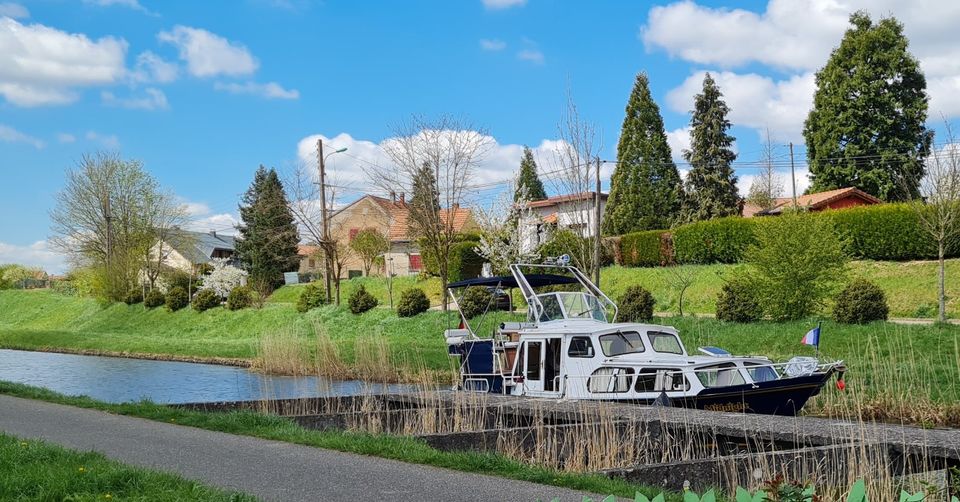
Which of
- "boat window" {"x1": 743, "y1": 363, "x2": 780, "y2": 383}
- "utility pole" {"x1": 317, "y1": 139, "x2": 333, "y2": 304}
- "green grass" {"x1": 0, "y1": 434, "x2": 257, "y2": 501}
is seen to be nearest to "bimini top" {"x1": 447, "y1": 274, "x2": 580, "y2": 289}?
"boat window" {"x1": 743, "y1": 363, "x2": 780, "y2": 383}

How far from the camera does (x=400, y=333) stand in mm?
35250

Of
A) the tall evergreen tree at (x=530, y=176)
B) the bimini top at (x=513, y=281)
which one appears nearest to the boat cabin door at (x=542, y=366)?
the bimini top at (x=513, y=281)

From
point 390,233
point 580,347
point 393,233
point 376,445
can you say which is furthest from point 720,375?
point 393,233

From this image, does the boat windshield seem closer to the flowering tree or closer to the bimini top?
the bimini top

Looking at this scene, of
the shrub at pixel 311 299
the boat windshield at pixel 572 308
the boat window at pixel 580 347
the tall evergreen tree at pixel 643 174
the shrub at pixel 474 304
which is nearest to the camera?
the boat window at pixel 580 347

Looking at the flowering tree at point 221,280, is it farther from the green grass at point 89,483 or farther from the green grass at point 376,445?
the green grass at point 89,483

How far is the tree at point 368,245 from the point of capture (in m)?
58.2

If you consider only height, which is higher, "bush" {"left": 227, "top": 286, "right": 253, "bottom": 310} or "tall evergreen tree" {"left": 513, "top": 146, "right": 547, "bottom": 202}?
"tall evergreen tree" {"left": 513, "top": 146, "right": 547, "bottom": 202}

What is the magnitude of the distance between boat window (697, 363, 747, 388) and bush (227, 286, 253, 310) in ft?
116

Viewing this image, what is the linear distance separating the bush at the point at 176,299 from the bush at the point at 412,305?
779 inches

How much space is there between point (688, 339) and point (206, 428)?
1768cm

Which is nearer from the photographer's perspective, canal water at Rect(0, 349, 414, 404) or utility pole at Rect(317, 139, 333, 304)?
canal water at Rect(0, 349, 414, 404)

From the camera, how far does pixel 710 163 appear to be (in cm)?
4984

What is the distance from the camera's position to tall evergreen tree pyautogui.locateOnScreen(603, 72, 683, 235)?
50500 millimetres
